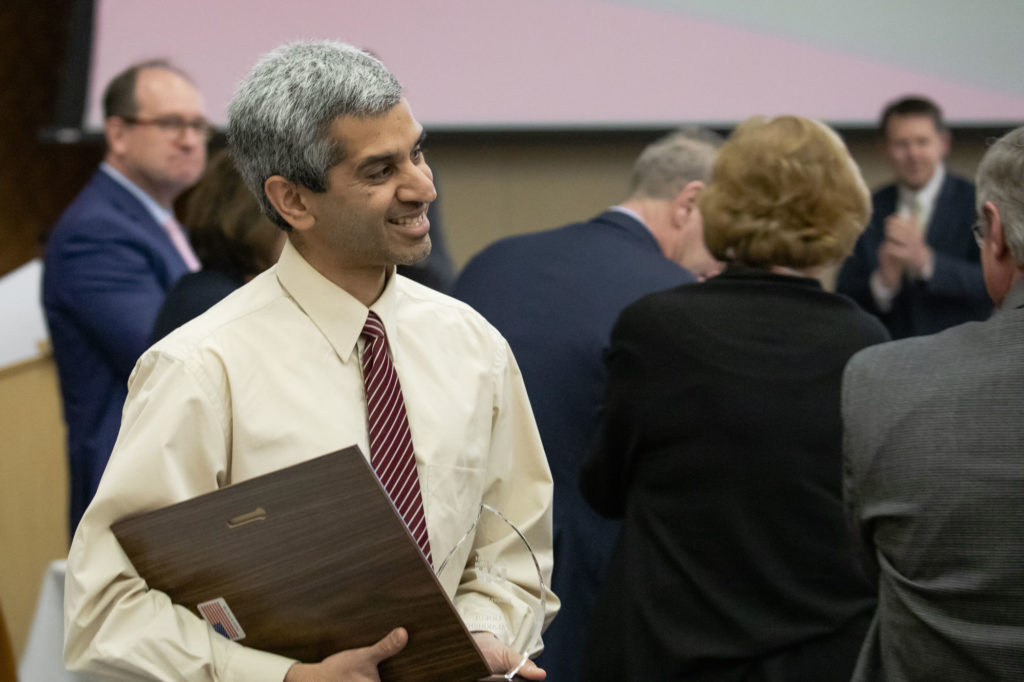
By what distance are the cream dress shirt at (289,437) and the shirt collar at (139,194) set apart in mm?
1723

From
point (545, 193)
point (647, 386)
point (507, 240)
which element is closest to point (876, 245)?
point (545, 193)

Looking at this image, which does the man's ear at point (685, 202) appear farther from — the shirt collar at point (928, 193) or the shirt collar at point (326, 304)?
the shirt collar at point (928, 193)

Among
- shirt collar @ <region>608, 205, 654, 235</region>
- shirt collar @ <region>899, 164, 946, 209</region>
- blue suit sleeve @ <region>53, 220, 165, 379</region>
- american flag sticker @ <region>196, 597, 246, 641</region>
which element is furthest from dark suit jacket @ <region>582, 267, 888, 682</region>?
shirt collar @ <region>899, 164, 946, 209</region>

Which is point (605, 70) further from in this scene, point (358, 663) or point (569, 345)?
point (358, 663)

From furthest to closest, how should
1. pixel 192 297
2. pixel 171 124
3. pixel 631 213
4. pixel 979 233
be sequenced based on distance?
pixel 171 124 → pixel 631 213 → pixel 192 297 → pixel 979 233

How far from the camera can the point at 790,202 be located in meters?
2.00

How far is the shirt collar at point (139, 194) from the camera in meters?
3.10

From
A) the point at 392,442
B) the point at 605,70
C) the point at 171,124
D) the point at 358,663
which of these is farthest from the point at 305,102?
the point at 605,70

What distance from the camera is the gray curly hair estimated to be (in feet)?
4.41

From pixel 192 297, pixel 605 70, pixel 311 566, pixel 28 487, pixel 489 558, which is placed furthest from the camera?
pixel 605 70

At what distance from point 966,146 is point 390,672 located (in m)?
4.45

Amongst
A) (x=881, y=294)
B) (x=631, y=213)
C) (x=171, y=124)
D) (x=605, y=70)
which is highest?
(x=605, y=70)

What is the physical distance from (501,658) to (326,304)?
45cm

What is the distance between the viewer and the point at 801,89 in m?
4.98
